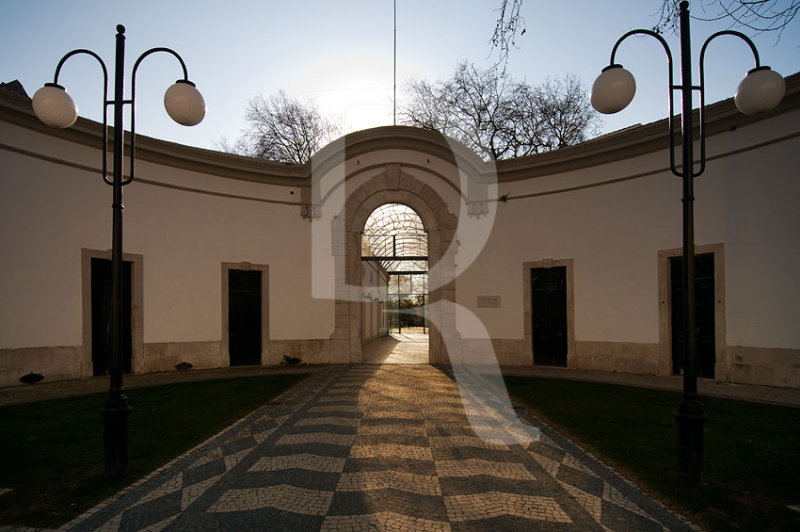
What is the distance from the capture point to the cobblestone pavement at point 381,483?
3.66 m

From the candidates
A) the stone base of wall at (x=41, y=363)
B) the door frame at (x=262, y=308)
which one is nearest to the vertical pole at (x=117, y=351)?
the stone base of wall at (x=41, y=363)

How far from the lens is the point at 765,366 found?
363 inches

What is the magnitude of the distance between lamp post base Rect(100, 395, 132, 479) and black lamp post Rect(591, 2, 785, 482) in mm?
5135

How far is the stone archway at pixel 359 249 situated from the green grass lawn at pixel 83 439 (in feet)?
13.0

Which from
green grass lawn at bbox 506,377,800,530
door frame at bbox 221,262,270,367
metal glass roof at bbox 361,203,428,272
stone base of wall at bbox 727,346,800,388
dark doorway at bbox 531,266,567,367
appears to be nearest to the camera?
green grass lawn at bbox 506,377,800,530

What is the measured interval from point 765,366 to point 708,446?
507 cm

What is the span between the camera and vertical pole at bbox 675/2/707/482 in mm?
4367

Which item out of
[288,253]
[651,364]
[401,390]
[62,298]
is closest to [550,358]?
[651,364]

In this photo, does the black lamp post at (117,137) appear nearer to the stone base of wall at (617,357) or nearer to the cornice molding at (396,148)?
the cornice molding at (396,148)

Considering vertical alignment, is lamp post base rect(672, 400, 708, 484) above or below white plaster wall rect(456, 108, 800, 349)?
below

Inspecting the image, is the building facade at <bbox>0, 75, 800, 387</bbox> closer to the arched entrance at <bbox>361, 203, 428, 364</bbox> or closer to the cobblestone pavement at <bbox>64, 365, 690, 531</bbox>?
the arched entrance at <bbox>361, 203, 428, 364</bbox>

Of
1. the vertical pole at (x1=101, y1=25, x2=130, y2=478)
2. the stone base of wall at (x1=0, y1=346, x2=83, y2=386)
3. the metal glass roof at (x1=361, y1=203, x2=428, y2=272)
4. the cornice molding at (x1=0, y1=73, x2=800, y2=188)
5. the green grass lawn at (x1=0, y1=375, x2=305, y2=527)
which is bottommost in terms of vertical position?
the green grass lawn at (x1=0, y1=375, x2=305, y2=527)

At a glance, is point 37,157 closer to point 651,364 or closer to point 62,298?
point 62,298

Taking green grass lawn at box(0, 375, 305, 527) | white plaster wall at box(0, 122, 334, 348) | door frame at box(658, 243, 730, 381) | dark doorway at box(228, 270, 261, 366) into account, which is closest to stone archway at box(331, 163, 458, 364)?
white plaster wall at box(0, 122, 334, 348)
